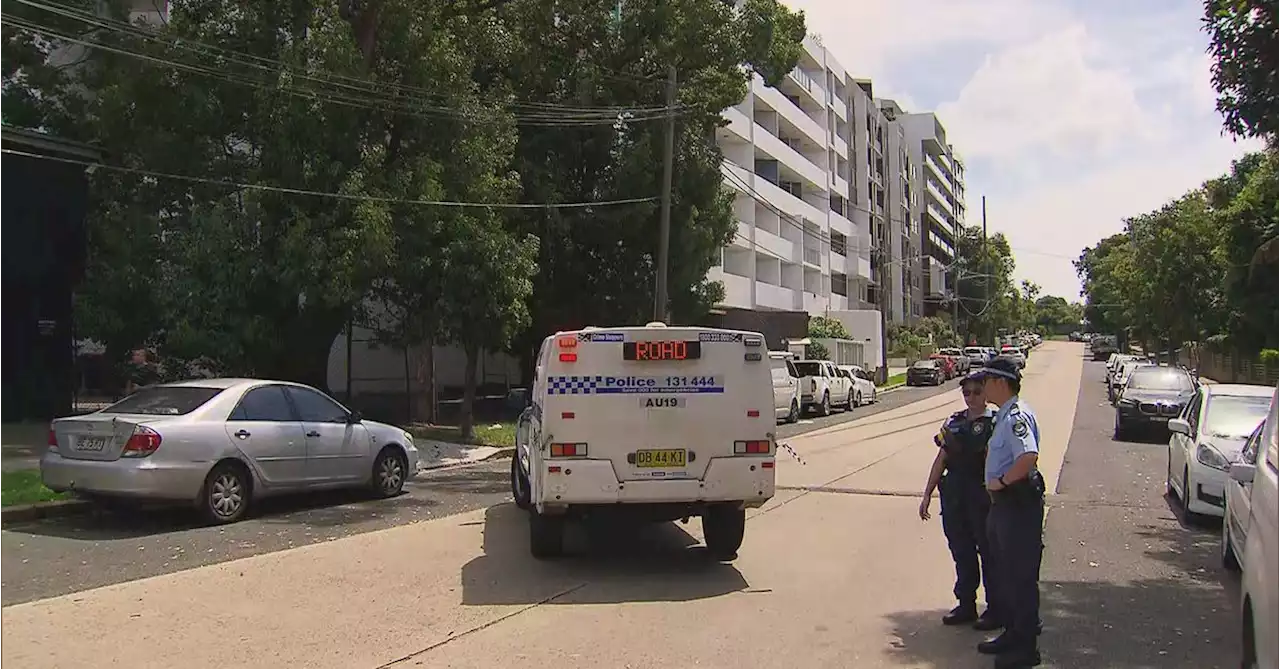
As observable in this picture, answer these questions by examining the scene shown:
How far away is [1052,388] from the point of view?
45375 millimetres

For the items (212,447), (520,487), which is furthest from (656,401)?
(212,447)

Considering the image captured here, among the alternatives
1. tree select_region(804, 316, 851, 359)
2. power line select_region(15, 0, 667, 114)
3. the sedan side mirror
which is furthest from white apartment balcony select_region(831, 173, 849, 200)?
the sedan side mirror

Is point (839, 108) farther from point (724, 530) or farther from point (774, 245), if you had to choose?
point (724, 530)

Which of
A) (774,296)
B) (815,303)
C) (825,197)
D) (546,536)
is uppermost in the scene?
(825,197)

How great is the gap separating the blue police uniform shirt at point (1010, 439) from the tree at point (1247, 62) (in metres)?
3.96

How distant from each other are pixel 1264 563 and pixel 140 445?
32.5 ft

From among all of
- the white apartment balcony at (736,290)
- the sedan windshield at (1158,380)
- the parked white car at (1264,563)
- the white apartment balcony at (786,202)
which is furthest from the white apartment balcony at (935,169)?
the parked white car at (1264,563)

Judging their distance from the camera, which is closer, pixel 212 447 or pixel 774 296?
pixel 212 447

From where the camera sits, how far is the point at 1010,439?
6059mm

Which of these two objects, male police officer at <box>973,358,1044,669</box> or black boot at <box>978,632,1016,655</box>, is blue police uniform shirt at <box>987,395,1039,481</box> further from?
black boot at <box>978,632,1016,655</box>

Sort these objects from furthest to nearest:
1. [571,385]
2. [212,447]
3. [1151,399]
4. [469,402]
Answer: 1. [1151,399]
2. [469,402]
3. [212,447]
4. [571,385]

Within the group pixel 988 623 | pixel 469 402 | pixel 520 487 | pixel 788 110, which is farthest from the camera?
pixel 788 110

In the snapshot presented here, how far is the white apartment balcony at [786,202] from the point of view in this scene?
→ 160 feet

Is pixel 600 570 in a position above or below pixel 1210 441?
below
